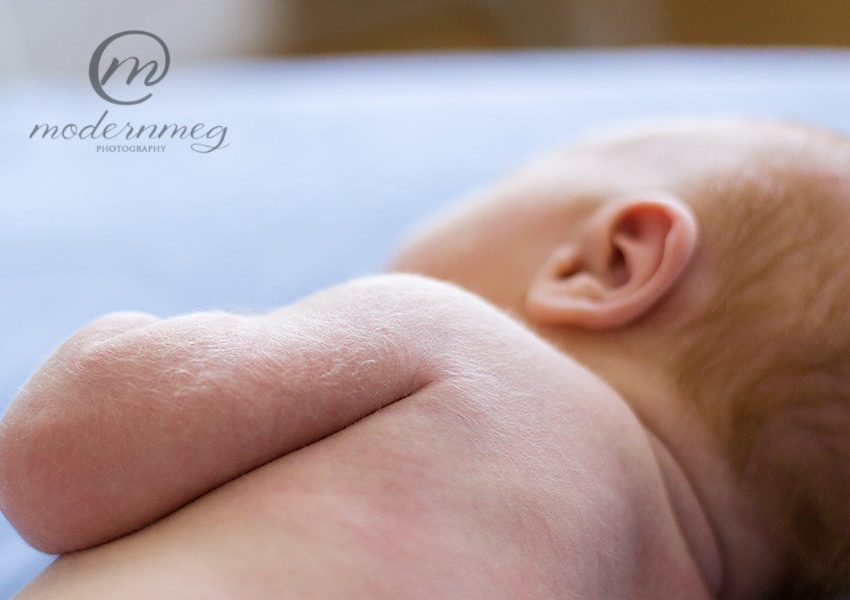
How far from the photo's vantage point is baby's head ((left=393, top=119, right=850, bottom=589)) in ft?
2.65

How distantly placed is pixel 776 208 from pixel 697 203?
0.08m

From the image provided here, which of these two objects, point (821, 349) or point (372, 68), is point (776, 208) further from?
point (372, 68)

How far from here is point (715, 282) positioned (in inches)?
34.0

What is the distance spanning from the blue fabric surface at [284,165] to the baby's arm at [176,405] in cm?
25

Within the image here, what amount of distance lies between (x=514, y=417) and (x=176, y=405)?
9.9 inches

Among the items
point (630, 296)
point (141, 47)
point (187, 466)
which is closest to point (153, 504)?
point (187, 466)

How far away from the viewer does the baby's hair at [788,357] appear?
0.80 m

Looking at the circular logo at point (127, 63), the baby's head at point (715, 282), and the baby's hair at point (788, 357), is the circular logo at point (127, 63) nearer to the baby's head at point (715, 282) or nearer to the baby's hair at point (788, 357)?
the baby's head at point (715, 282)

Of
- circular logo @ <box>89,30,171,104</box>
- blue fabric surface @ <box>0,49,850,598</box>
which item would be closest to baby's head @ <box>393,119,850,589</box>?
blue fabric surface @ <box>0,49,850,598</box>

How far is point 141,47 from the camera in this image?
78.7 inches

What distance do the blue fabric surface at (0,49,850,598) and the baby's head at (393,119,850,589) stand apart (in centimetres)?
39

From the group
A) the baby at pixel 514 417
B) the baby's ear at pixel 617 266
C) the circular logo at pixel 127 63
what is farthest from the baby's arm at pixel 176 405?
the circular logo at pixel 127 63

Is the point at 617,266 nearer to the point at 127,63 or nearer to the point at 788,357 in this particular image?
the point at 788,357
